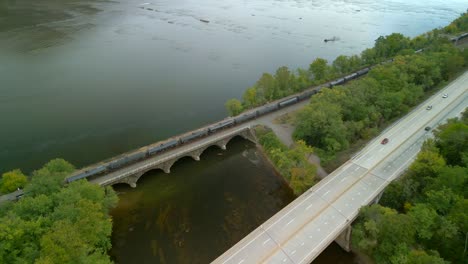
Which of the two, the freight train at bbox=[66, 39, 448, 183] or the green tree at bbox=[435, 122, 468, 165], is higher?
the freight train at bbox=[66, 39, 448, 183]

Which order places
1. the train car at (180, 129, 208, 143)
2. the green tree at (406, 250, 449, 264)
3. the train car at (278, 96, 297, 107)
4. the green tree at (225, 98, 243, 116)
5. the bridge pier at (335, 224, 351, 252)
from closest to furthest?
the green tree at (406, 250, 449, 264) < the bridge pier at (335, 224, 351, 252) < the train car at (180, 129, 208, 143) < the green tree at (225, 98, 243, 116) < the train car at (278, 96, 297, 107)

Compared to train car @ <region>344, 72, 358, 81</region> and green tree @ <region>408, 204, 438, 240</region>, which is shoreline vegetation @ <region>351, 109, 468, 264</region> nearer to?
green tree @ <region>408, 204, 438, 240</region>

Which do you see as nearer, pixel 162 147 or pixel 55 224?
pixel 55 224

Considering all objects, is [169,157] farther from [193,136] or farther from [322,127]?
[322,127]

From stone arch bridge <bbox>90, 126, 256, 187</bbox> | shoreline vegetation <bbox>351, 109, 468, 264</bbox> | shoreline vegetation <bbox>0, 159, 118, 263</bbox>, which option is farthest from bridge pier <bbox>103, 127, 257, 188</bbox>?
shoreline vegetation <bbox>351, 109, 468, 264</bbox>

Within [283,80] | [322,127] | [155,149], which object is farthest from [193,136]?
[283,80]

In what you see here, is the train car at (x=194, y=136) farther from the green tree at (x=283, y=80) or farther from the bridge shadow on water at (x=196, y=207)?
the green tree at (x=283, y=80)
